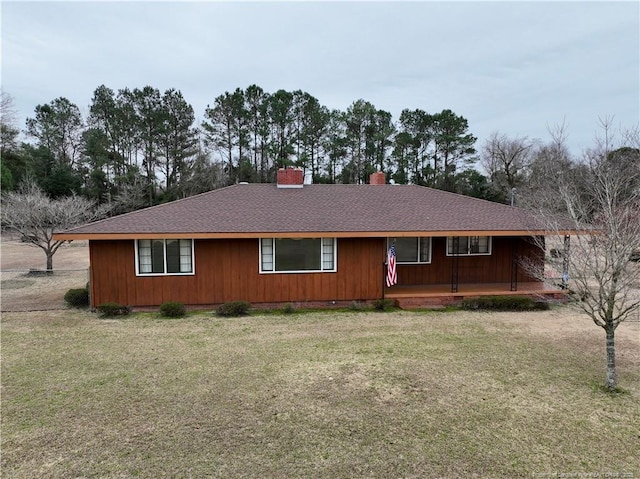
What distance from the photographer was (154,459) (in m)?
4.20

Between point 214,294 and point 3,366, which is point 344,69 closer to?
point 214,294

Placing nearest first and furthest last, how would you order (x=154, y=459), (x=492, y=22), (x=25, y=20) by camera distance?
(x=154, y=459)
(x=25, y=20)
(x=492, y=22)

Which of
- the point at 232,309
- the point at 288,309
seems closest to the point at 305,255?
the point at 288,309

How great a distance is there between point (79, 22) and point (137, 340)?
35.8 feet

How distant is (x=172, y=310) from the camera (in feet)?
33.1

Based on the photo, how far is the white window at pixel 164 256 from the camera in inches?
419

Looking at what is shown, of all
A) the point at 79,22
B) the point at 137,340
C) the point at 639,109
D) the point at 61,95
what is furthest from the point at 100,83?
the point at 639,109

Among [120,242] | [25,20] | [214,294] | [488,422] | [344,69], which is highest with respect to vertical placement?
[344,69]

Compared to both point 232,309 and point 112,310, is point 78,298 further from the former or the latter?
point 232,309

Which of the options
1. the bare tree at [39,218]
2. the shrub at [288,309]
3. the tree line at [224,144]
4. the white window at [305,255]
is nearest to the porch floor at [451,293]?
the white window at [305,255]

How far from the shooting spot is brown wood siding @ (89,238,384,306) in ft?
34.4

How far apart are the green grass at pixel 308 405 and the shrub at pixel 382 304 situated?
215 centimetres

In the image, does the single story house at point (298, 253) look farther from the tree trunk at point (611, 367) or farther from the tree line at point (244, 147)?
the tree line at point (244, 147)

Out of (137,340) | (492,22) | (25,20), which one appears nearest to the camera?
(137,340)
